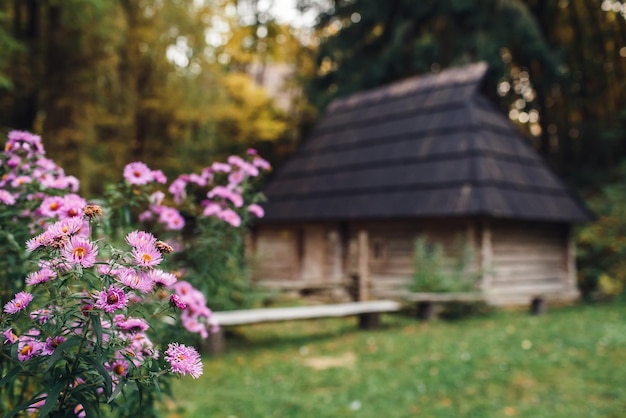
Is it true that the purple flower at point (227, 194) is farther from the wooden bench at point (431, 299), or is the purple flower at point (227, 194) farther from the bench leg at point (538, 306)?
the bench leg at point (538, 306)

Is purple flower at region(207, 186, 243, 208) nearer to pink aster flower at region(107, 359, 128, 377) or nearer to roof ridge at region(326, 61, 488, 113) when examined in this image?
pink aster flower at region(107, 359, 128, 377)

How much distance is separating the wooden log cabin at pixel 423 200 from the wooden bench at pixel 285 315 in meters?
1.01

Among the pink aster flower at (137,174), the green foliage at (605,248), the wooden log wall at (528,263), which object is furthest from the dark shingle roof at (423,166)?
the pink aster flower at (137,174)

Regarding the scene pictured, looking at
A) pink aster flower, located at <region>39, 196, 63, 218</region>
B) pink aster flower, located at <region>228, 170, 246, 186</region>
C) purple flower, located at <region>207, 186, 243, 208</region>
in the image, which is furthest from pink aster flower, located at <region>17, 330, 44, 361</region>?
pink aster flower, located at <region>228, 170, 246, 186</region>

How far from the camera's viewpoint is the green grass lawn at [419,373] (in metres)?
4.91

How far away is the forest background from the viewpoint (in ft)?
35.4

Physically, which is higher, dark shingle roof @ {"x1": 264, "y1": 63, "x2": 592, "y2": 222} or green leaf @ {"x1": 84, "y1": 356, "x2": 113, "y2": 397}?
dark shingle roof @ {"x1": 264, "y1": 63, "x2": 592, "y2": 222}

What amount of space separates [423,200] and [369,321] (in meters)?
3.49

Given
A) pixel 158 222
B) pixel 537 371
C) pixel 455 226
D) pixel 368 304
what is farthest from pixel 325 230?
pixel 158 222

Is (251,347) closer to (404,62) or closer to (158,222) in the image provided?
(158,222)

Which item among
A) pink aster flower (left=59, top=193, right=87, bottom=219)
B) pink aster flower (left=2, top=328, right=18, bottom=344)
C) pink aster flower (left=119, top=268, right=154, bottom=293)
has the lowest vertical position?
pink aster flower (left=2, top=328, right=18, bottom=344)

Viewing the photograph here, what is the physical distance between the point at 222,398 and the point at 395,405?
158 cm

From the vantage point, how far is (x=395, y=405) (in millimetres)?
5020

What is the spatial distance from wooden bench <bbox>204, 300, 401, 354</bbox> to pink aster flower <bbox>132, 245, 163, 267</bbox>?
5112 millimetres
